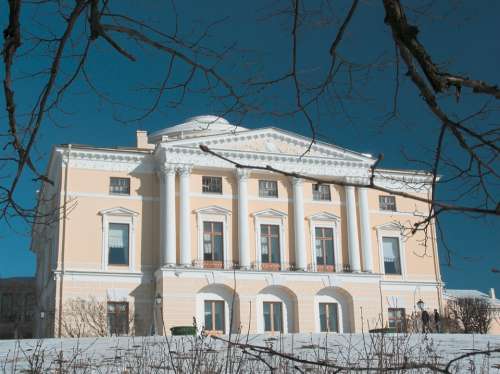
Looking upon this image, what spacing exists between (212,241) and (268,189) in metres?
4.55

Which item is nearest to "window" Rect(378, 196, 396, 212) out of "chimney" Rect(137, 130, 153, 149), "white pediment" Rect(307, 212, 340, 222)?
"white pediment" Rect(307, 212, 340, 222)

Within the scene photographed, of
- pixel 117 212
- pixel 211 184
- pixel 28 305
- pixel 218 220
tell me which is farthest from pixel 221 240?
pixel 28 305

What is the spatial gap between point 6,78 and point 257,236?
3754 cm

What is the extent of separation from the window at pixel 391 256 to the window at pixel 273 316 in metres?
→ 7.61

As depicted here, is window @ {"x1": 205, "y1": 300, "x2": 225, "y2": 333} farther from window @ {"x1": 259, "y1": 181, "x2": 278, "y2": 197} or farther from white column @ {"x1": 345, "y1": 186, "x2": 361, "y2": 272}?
white column @ {"x1": 345, "y1": 186, "x2": 361, "y2": 272}

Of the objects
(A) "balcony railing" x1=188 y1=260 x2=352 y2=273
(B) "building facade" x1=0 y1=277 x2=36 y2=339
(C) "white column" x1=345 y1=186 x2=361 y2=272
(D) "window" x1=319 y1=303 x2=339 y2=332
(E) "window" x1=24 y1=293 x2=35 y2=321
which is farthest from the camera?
(B) "building facade" x1=0 y1=277 x2=36 y2=339

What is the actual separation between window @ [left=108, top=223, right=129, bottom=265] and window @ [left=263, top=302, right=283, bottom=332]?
25.6 ft

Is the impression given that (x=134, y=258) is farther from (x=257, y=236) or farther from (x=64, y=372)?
(x=64, y=372)

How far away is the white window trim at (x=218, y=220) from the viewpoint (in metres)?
40.4

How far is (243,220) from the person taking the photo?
134 ft

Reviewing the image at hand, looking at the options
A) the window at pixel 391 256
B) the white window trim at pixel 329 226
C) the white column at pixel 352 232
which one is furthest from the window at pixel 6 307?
the window at pixel 391 256

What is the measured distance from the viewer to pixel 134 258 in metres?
40.0

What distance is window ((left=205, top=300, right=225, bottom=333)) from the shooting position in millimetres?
38812

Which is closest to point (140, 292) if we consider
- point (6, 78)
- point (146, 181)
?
point (146, 181)
